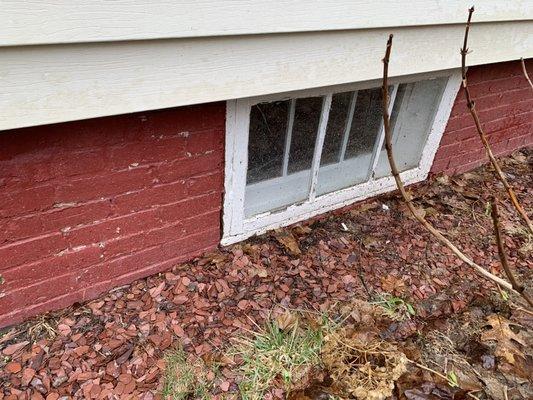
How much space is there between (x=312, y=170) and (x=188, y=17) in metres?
1.38

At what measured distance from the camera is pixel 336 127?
8.41 feet

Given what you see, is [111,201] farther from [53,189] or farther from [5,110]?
[5,110]

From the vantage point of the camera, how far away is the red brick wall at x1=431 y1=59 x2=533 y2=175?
2.90 metres

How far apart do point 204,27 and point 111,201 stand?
2.95 feet

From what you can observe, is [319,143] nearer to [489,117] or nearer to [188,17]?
[188,17]

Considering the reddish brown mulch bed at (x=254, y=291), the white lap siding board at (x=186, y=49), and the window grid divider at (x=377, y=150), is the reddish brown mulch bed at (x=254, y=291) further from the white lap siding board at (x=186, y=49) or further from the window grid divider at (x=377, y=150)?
the white lap siding board at (x=186, y=49)

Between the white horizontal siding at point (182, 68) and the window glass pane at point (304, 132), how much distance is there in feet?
1.23

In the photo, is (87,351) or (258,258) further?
(258,258)

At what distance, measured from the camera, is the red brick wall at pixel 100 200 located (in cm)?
164

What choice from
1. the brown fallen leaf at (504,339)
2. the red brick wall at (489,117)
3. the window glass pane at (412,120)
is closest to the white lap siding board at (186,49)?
the window glass pane at (412,120)

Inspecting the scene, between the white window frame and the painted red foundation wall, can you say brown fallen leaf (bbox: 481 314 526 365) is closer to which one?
the white window frame

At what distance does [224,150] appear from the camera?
6.82 feet

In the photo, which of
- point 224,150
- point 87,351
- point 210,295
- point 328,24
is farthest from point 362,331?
point 328,24

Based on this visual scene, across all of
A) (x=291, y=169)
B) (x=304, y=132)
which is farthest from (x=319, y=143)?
(x=291, y=169)
